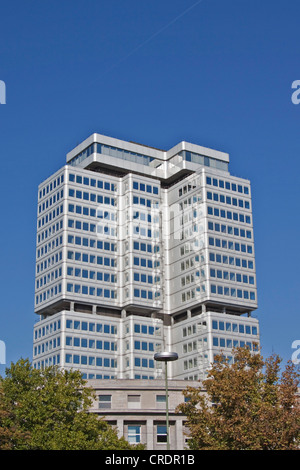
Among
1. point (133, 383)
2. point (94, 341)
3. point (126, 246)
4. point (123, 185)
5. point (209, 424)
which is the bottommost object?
point (209, 424)

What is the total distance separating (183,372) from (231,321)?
1124cm

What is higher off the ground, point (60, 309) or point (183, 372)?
point (60, 309)

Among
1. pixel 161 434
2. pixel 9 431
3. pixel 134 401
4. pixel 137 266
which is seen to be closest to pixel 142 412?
pixel 134 401

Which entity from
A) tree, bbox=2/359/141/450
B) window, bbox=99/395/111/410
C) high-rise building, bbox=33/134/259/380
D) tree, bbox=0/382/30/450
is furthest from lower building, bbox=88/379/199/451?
high-rise building, bbox=33/134/259/380

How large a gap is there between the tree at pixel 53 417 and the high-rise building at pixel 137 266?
4723cm

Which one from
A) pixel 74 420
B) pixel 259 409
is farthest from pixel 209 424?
pixel 74 420

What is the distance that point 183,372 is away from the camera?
120 meters

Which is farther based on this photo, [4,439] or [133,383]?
[133,383]

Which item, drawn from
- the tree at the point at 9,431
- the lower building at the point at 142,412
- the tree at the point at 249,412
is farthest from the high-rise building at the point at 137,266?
the tree at the point at 249,412

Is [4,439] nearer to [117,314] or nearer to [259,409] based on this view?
[259,409]

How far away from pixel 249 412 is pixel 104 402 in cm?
2639

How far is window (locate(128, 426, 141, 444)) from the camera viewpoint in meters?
76.8

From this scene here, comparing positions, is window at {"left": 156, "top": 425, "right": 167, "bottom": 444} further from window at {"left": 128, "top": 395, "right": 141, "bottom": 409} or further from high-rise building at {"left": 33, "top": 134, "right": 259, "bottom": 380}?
high-rise building at {"left": 33, "top": 134, "right": 259, "bottom": 380}
